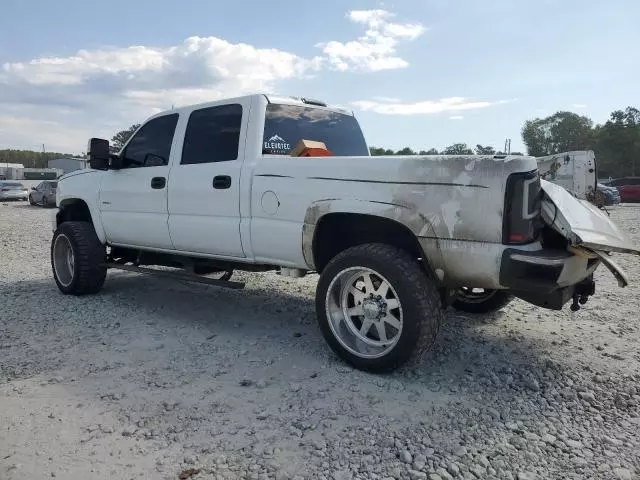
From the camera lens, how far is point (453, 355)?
13.6 feet

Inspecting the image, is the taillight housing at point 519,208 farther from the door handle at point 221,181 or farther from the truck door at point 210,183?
the door handle at point 221,181

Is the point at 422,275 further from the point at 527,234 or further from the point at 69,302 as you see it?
the point at 69,302

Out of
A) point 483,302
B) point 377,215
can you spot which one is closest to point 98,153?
point 377,215

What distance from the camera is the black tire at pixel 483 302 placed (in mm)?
5090

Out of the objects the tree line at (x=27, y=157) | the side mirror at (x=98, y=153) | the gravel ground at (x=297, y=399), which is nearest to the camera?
the gravel ground at (x=297, y=399)

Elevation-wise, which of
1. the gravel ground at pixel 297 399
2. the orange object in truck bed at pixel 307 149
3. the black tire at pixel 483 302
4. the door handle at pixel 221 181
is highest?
the orange object in truck bed at pixel 307 149

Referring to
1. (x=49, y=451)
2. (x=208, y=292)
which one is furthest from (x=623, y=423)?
(x=208, y=292)

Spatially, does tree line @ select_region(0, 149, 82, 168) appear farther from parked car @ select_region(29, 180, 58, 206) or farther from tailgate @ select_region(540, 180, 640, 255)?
tailgate @ select_region(540, 180, 640, 255)

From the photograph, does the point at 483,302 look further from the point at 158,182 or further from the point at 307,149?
the point at 158,182

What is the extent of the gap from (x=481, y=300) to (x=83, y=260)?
430 cm

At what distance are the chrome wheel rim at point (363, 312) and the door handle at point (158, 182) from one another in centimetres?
223

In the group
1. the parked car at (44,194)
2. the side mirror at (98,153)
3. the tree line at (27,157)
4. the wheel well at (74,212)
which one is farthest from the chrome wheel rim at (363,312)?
the tree line at (27,157)

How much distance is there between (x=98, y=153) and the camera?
18.4 feet

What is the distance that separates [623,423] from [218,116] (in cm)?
395
